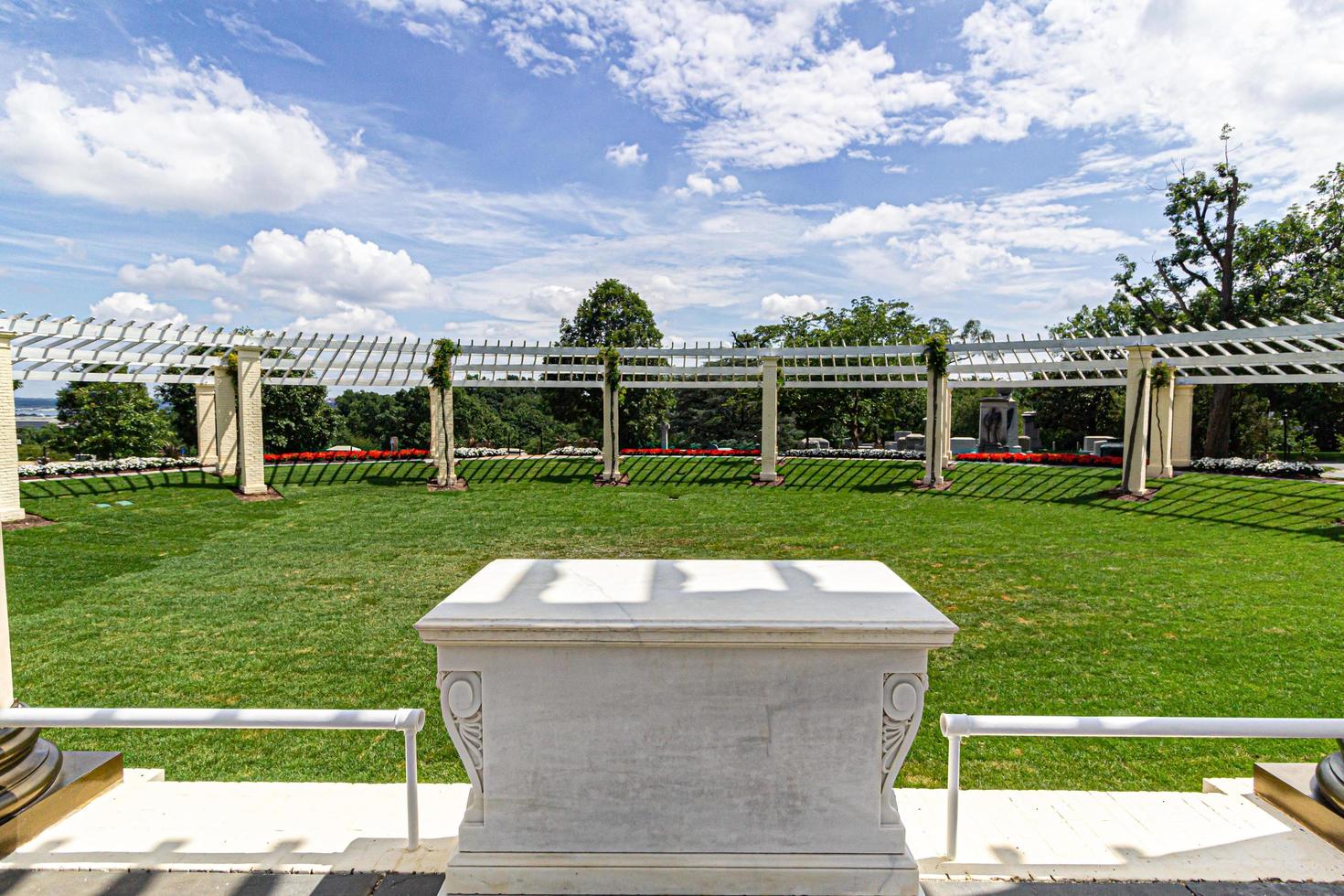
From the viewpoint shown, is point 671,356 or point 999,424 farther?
point 999,424

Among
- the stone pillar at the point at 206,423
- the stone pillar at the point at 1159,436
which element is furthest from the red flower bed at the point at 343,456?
the stone pillar at the point at 1159,436

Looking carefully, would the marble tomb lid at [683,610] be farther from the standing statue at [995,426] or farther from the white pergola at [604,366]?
the standing statue at [995,426]

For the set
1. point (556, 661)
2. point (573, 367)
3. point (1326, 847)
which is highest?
point (573, 367)

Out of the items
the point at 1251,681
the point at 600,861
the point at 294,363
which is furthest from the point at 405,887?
the point at 294,363

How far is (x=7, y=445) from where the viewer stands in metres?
11.5

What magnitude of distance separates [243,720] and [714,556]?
7.77 meters

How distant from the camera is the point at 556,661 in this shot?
6.87 feet

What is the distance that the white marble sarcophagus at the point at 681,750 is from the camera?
2.10 meters

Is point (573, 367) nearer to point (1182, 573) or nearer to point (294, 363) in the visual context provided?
point (294, 363)

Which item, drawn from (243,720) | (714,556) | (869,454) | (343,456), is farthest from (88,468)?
(869,454)

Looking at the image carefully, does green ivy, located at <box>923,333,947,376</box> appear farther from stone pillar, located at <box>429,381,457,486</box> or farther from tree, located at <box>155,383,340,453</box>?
tree, located at <box>155,383,340,453</box>

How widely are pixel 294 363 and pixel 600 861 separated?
20540mm

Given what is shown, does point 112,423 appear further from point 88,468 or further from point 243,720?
point 243,720

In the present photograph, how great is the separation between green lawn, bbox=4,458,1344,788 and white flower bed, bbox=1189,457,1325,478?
1658 mm
